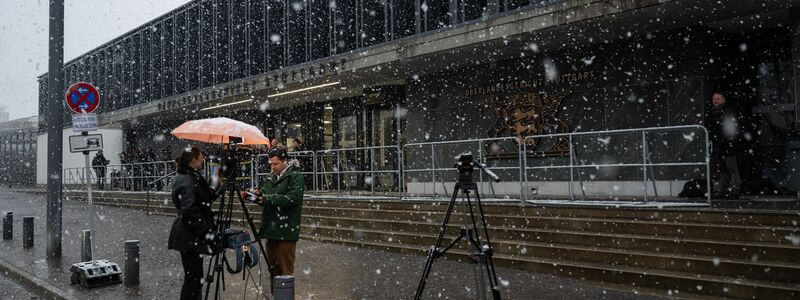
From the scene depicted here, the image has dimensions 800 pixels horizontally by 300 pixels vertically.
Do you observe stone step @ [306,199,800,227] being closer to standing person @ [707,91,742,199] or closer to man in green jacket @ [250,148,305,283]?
standing person @ [707,91,742,199]

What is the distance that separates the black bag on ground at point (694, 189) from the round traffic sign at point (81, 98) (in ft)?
34.3

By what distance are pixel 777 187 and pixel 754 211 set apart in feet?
18.2

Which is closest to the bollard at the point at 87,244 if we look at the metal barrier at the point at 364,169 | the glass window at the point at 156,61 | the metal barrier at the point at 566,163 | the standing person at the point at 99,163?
the metal barrier at the point at 566,163

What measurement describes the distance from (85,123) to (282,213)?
5.23 m

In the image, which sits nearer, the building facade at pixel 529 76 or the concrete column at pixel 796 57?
the concrete column at pixel 796 57

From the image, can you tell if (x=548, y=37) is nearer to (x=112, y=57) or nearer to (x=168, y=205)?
(x=168, y=205)

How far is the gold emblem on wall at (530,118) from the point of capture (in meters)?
14.1

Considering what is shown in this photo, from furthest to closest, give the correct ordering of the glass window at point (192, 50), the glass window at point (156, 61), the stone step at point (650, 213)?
the glass window at point (156, 61) < the glass window at point (192, 50) < the stone step at point (650, 213)

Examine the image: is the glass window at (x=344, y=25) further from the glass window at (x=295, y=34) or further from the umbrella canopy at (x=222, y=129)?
the umbrella canopy at (x=222, y=129)

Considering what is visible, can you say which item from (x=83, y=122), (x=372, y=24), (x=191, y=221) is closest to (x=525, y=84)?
(x=372, y=24)

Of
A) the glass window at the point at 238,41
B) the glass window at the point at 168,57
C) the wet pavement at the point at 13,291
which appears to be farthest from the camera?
the glass window at the point at 168,57

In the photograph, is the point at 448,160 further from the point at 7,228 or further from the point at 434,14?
the point at 7,228

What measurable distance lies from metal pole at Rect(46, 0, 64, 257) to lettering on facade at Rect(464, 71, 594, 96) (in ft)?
30.8

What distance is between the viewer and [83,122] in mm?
9945
